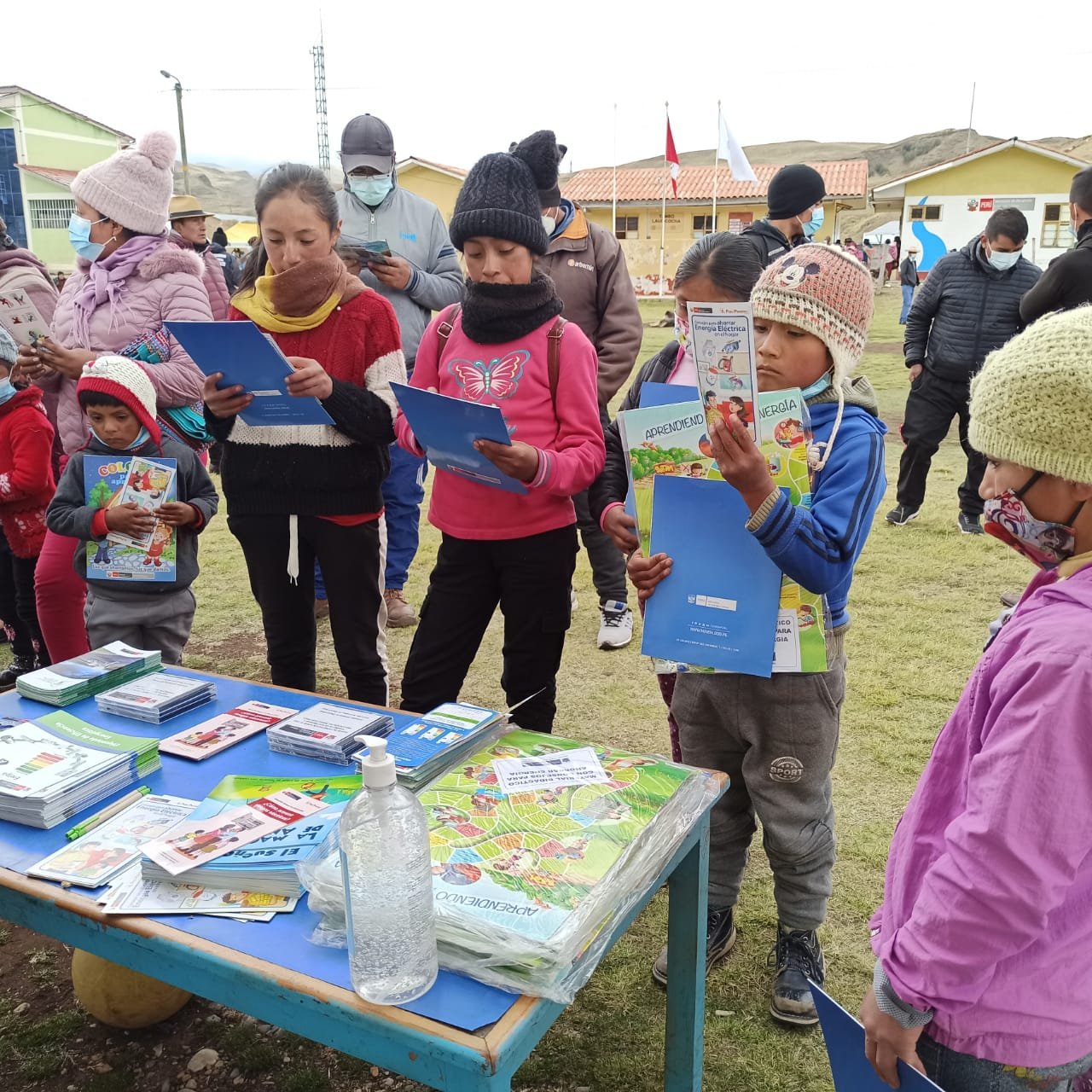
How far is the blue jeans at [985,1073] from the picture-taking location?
116cm

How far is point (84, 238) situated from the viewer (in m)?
3.38

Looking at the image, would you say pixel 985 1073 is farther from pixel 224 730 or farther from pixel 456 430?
pixel 456 430

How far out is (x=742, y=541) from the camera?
1897 mm

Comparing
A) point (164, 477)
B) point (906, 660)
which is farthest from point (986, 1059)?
point (906, 660)

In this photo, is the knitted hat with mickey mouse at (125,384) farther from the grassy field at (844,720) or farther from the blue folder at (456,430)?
the grassy field at (844,720)

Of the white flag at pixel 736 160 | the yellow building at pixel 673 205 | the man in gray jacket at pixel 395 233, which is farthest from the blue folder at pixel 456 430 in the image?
the yellow building at pixel 673 205

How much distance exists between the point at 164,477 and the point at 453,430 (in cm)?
128

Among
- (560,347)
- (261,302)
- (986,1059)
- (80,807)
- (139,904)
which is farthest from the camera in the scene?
(261,302)

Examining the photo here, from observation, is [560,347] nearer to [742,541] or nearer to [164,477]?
[742,541]

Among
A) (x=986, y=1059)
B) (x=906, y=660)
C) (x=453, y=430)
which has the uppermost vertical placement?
(x=453, y=430)

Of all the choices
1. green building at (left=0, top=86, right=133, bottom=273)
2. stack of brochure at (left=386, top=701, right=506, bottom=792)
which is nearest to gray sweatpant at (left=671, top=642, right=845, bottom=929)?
stack of brochure at (left=386, top=701, right=506, bottom=792)

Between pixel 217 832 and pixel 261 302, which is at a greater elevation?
pixel 261 302

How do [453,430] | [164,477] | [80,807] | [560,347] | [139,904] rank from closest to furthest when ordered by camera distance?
1. [139,904]
2. [80,807]
3. [453,430]
4. [560,347]
5. [164,477]

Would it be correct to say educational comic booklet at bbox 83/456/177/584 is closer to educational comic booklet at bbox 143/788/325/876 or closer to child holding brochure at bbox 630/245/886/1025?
educational comic booklet at bbox 143/788/325/876
